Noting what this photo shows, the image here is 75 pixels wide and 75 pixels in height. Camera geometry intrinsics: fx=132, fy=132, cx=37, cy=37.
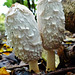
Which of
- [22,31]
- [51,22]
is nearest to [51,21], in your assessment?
[51,22]

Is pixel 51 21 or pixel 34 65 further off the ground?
pixel 51 21

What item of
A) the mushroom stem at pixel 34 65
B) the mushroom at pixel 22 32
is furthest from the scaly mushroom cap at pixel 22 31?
the mushroom stem at pixel 34 65

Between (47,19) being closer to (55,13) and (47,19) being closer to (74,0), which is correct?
(55,13)

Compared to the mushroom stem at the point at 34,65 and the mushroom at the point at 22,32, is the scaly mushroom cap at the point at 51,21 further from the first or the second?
the mushroom stem at the point at 34,65

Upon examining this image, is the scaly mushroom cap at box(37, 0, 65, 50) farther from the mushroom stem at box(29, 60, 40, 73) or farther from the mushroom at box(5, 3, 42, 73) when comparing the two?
the mushroom stem at box(29, 60, 40, 73)

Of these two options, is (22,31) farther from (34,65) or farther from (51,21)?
(34,65)

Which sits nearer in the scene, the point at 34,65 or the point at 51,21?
the point at 51,21

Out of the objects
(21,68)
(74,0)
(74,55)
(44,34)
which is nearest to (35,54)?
(44,34)
